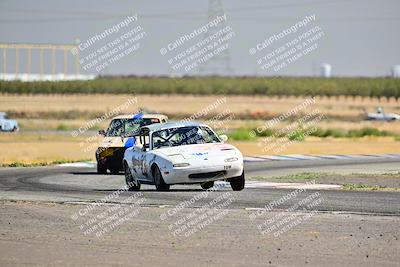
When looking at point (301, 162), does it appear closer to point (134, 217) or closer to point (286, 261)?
point (134, 217)

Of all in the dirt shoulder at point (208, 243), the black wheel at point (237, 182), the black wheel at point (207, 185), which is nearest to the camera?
the dirt shoulder at point (208, 243)

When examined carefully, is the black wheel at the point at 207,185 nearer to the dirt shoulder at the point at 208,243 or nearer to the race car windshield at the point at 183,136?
the race car windshield at the point at 183,136

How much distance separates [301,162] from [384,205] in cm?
1685

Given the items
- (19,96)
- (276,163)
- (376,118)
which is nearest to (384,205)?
(276,163)

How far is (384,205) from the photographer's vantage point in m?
16.4

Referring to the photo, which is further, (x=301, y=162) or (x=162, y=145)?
(x=301, y=162)

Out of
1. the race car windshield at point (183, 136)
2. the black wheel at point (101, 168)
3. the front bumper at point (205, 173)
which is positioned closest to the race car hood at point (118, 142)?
the black wheel at point (101, 168)

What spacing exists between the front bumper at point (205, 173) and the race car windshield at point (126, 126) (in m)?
6.54

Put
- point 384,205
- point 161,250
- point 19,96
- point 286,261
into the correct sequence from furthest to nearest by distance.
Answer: point 19,96 < point 384,205 < point 161,250 < point 286,261

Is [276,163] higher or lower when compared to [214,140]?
lower

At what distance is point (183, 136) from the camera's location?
1998cm

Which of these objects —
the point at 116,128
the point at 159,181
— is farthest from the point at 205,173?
the point at 116,128

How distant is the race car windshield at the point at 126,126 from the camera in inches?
1006

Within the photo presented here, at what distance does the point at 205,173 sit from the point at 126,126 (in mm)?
7247
